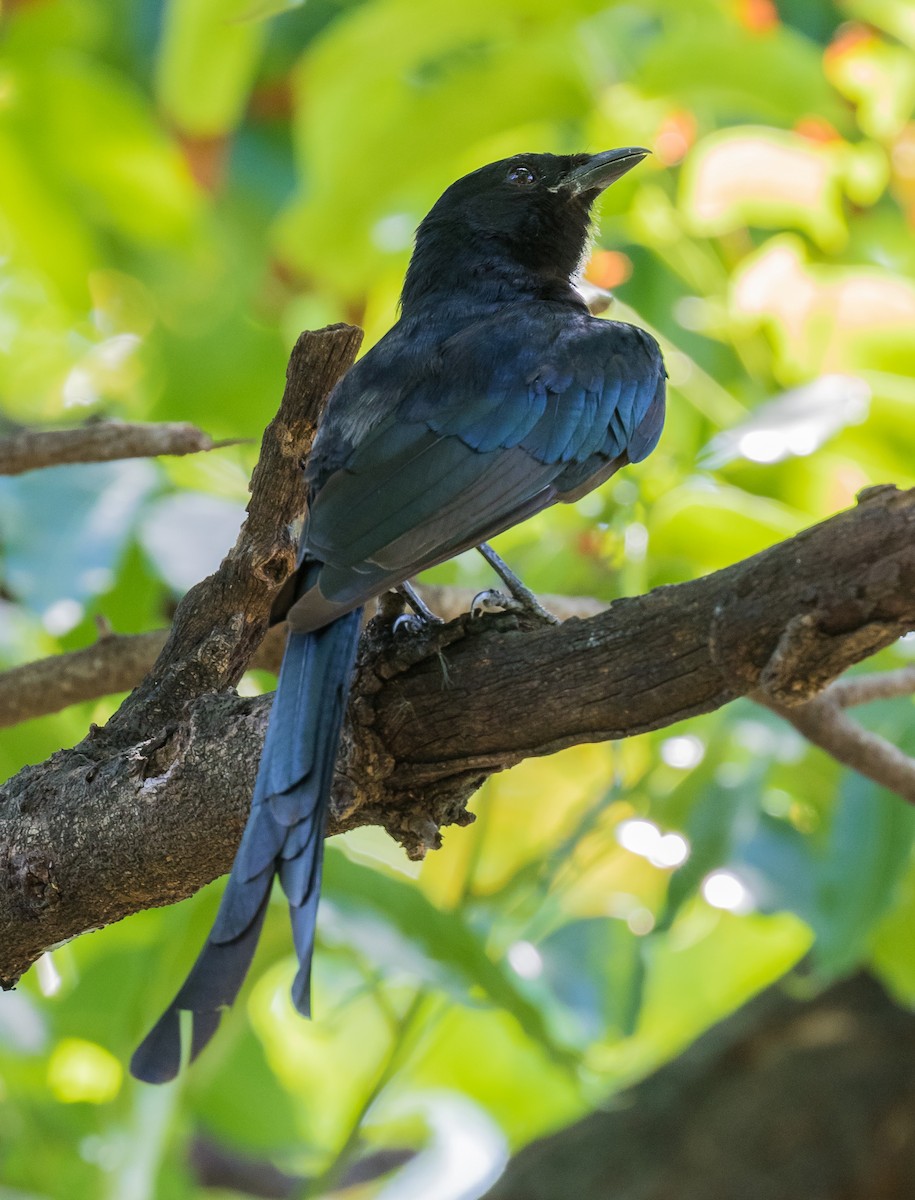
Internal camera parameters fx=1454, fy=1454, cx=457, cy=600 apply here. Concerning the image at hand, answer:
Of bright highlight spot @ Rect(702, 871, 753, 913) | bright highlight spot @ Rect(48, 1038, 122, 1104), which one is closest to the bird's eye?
bright highlight spot @ Rect(702, 871, 753, 913)

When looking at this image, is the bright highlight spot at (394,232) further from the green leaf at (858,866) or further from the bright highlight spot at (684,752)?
the green leaf at (858,866)

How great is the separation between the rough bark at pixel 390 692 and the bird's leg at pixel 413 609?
3cm

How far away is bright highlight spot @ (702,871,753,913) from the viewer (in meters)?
3.35

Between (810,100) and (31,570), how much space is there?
7.12 ft

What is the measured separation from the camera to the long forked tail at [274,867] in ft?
5.69

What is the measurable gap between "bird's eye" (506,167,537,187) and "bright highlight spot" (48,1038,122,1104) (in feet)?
7.91

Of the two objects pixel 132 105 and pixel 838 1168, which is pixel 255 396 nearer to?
pixel 132 105

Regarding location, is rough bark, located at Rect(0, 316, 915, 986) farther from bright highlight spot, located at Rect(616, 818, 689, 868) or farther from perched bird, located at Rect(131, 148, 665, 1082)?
bright highlight spot, located at Rect(616, 818, 689, 868)

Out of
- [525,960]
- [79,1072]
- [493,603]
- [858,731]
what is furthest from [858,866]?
[79,1072]

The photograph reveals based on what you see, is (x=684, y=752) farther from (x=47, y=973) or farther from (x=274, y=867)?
(x=274, y=867)

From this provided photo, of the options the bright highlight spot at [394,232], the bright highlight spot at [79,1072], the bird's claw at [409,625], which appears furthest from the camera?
the bright highlight spot at [394,232]

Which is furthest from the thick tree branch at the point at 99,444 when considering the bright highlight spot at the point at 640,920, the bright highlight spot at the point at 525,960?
the bright highlight spot at the point at 640,920

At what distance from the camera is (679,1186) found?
4.42 metres

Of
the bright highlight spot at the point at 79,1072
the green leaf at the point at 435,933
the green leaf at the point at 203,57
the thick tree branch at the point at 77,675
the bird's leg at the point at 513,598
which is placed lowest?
the bright highlight spot at the point at 79,1072
